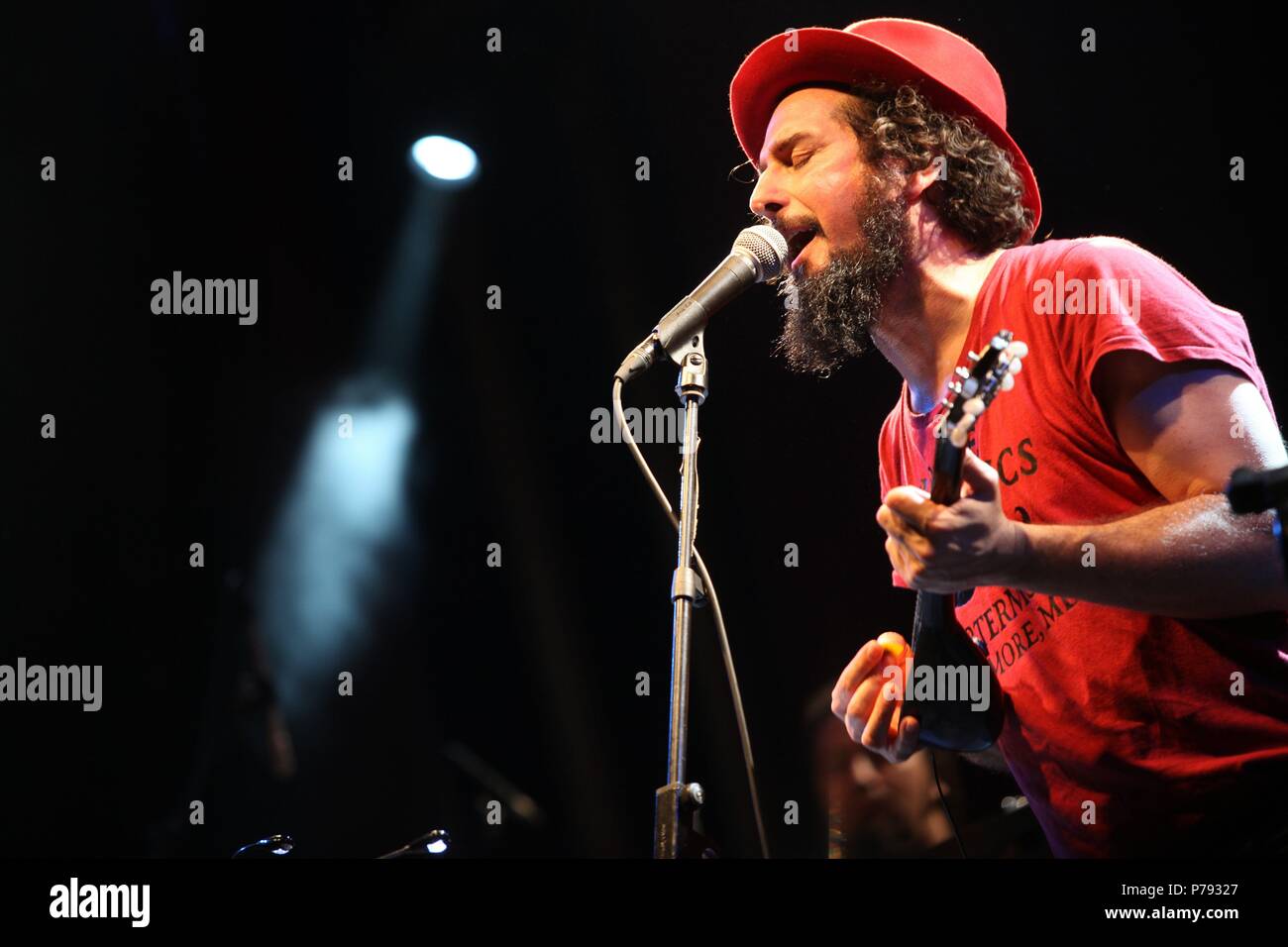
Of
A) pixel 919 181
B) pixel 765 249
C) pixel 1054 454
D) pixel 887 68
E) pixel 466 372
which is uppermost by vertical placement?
pixel 887 68

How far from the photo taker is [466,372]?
13.3 ft

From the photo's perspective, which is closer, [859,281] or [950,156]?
[859,281]

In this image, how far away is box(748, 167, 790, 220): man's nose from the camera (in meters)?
2.35

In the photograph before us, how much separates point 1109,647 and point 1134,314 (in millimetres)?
557

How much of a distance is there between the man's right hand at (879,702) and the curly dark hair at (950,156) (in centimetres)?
94

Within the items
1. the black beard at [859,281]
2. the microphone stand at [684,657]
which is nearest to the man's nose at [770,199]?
the black beard at [859,281]

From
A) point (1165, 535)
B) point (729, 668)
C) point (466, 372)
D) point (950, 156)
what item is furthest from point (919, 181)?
point (466, 372)

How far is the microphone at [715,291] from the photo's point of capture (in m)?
2.01

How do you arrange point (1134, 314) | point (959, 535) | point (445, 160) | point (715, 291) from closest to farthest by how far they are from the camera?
point (959, 535) < point (1134, 314) < point (715, 291) < point (445, 160)

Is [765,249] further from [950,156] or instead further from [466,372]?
[466,372]

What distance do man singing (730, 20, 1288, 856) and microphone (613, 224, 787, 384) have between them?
0.70ft
